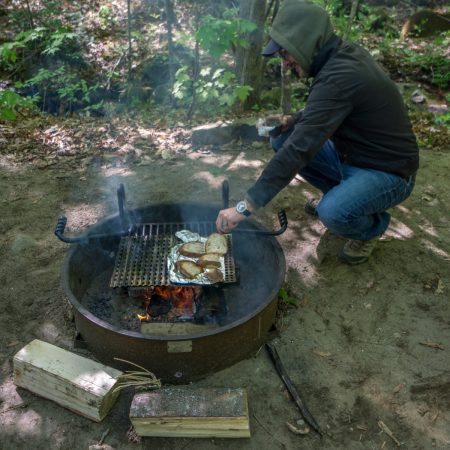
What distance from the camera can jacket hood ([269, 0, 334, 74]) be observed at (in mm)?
2527

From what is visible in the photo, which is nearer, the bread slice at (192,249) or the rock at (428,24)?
the bread slice at (192,249)

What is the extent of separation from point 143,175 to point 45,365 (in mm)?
2720

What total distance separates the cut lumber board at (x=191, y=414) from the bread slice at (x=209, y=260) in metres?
0.89

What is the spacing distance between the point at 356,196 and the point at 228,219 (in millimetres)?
989

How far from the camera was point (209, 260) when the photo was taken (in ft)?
9.87

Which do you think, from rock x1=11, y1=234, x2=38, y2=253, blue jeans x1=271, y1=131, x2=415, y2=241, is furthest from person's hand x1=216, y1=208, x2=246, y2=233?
rock x1=11, y1=234, x2=38, y2=253

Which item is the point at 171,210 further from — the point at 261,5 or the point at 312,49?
the point at 261,5

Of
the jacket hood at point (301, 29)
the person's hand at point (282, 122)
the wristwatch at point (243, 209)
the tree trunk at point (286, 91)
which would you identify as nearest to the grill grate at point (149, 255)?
the wristwatch at point (243, 209)

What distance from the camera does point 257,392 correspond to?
2619mm

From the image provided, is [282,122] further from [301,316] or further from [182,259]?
[301,316]

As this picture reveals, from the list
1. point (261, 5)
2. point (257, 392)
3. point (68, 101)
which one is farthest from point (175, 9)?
point (257, 392)

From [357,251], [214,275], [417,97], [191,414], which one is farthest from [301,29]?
[417,97]

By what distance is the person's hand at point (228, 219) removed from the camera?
2738 millimetres

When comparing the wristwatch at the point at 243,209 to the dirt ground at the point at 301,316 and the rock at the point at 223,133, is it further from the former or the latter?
the rock at the point at 223,133
